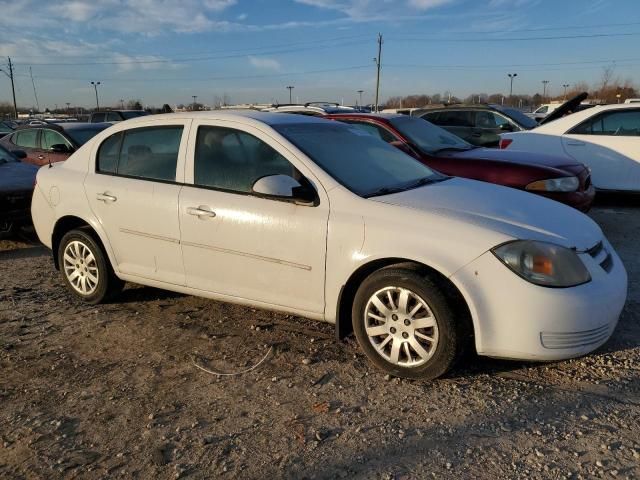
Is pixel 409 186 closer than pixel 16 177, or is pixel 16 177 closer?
pixel 409 186

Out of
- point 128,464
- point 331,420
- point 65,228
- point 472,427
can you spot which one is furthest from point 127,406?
point 65,228

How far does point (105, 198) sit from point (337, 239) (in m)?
2.16

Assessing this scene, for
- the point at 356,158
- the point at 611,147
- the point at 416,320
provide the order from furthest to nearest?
1. the point at 611,147
2. the point at 356,158
3. the point at 416,320

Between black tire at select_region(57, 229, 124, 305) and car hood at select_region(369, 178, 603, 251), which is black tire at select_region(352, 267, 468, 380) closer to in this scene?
car hood at select_region(369, 178, 603, 251)

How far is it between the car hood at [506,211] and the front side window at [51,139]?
8400mm

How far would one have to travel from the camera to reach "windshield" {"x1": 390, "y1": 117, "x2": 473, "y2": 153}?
278 inches

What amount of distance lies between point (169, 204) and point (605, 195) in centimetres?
709

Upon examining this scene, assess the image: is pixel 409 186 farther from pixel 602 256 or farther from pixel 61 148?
pixel 61 148

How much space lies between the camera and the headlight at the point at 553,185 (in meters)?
6.11

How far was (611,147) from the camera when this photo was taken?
8.41 meters

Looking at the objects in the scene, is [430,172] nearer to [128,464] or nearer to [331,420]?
[331,420]

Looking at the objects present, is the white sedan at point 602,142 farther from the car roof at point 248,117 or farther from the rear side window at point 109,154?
the rear side window at point 109,154

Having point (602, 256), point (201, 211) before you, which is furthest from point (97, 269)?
point (602, 256)

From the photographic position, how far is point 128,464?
2.72 metres
